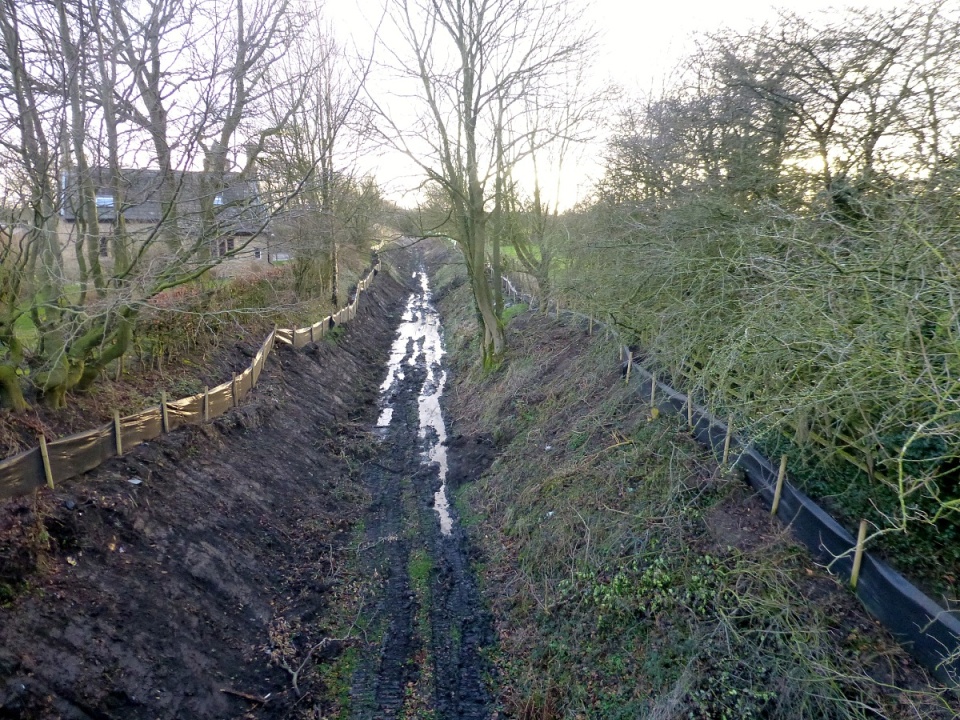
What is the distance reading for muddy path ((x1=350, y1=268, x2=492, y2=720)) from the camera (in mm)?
6984

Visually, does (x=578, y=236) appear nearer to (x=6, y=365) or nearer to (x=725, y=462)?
(x=725, y=462)

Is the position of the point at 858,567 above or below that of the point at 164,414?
below

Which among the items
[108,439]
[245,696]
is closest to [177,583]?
[245,696]

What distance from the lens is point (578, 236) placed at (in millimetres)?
16609

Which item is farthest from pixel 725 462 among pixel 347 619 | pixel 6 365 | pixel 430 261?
pixel 430 261

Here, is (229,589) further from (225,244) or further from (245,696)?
(225,244)

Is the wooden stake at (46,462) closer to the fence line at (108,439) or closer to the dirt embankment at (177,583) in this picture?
the fence line at (108,439)

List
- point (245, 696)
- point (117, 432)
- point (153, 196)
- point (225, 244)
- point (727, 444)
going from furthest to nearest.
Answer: point (225, 244) → point (117, 432) → point (153, 196) → point (727, 444) → point (245, 696)

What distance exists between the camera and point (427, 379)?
814 inches

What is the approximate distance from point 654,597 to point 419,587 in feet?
12.0

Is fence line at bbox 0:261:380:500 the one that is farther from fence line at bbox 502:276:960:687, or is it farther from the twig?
fence line at bbox 502:276:960:687

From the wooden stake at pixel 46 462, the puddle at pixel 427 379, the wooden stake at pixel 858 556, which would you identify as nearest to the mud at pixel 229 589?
the wooden stake at pixel 46 462

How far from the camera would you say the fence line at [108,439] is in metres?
7.29

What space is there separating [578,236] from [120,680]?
14276mm
